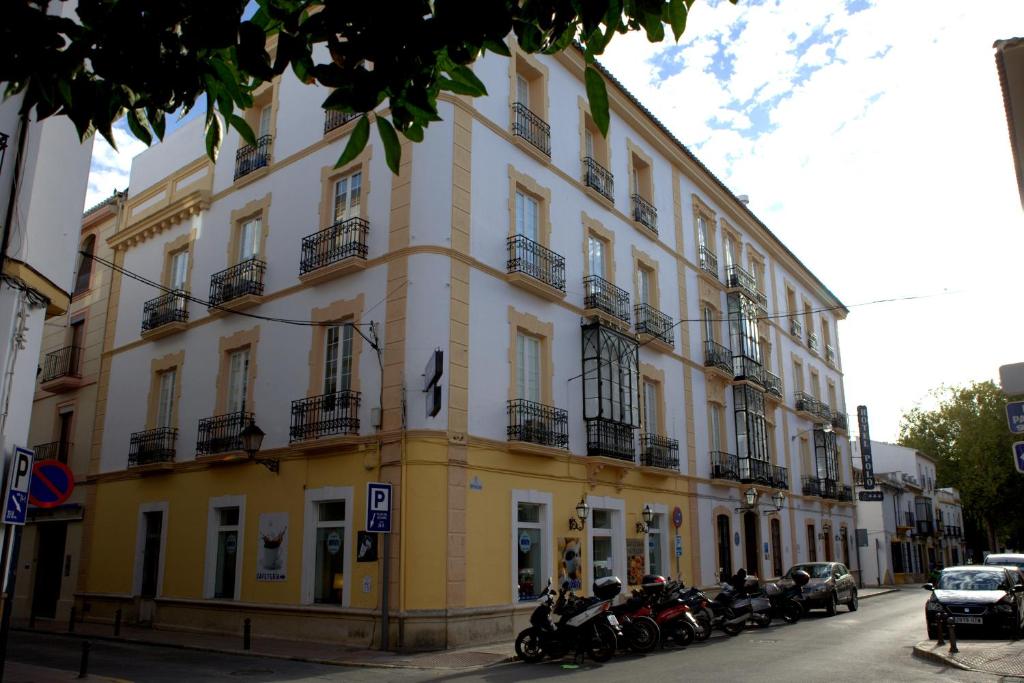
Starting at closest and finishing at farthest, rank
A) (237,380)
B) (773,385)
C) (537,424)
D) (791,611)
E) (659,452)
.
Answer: (537,424)
(237,380)
(791,611)
(659,452)
(773,385)

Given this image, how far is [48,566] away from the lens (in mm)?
23969

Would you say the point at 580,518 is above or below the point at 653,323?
below

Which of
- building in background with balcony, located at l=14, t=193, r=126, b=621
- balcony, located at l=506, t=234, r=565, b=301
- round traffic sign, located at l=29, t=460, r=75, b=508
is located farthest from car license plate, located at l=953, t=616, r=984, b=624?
building in background with balcony, located at l=14, t=193, r=126, b=621

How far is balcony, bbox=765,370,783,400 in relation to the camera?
30375mm

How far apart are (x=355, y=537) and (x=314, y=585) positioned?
157cm

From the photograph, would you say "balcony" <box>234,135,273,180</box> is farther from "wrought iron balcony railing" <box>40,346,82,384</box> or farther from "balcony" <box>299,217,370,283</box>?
"wrought iron balcony railing" <box>40,346,82,384</box>

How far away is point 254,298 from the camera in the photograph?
1941 centimetres

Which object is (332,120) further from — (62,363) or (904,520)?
(904,520)

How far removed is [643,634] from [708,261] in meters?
16.3

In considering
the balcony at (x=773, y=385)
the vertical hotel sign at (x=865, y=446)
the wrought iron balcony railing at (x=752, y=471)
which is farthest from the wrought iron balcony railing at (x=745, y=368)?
the vertical hotel sign at (x=865, y=446)

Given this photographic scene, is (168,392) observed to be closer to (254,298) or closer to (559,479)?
(254,298)

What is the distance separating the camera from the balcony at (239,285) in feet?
64.1

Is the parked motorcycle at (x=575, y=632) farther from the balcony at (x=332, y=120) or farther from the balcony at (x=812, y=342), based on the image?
the balcony at (x=812, y=342)

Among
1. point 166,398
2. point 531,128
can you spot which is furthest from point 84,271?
point 531,128
